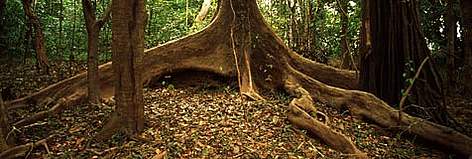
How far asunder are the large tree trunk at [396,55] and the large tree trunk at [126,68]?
387 centimetres

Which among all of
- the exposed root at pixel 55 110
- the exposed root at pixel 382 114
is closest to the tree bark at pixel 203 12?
the exposed root at pixel 382 114

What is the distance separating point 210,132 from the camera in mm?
6215

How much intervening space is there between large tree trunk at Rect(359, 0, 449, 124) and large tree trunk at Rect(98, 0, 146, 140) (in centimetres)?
387

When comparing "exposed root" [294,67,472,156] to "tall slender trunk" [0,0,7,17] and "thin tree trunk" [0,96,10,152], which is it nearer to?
"thin tree trunk" [0,96,10,152]

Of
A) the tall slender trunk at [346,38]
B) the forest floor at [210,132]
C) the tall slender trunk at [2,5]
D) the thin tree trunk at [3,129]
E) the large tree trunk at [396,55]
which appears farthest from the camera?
the tall slender trunk at [2,5]

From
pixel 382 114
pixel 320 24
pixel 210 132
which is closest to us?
pixel 210 132

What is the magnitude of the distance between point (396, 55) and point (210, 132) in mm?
3337

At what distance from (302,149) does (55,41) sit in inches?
399

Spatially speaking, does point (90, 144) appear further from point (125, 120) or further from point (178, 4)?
point (178, 4)

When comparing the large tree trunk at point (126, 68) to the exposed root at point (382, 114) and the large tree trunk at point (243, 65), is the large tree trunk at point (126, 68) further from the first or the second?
the exposed root at point (382, 114)

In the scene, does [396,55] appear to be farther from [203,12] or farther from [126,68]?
[203,12]

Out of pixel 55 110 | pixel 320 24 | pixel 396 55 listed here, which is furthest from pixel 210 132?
pixel 320 24

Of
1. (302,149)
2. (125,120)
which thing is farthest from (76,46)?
(302,149)

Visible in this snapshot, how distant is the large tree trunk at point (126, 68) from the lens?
580 cm
